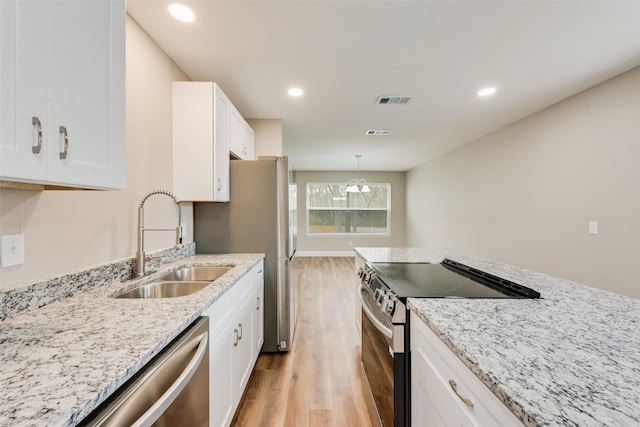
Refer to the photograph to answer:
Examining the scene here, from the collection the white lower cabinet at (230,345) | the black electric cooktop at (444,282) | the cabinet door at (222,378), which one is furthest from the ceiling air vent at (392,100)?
the cabinet door at (222,378)

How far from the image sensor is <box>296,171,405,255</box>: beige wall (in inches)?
297

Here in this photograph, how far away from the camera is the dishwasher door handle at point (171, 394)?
0.69m

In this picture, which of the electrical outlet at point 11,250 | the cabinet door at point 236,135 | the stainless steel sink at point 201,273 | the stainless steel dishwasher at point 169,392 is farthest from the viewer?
the cabinet door at point 236,135

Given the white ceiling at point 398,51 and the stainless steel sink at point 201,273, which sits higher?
the white ceiling at point 398,51

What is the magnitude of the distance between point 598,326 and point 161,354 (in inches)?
56.9

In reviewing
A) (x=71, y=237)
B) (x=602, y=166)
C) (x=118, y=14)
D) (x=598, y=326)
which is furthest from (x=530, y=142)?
(x=71, y=237)

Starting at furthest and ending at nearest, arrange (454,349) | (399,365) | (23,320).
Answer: (399,365)
(23,320)
(454,349)

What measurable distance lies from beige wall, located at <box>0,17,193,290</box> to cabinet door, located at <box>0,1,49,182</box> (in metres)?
0.46

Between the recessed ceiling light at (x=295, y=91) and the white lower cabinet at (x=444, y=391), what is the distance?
2.23 m

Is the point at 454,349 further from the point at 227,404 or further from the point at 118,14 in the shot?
the point at 118,14

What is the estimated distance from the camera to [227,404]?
145 centimetres

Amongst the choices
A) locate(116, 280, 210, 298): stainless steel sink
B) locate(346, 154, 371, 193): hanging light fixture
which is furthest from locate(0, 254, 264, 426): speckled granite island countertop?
locate(346, 154, 371, 193): hanging light fixture

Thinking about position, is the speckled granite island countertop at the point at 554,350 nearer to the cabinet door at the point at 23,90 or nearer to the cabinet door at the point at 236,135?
the cabinet door at the point at 23,90

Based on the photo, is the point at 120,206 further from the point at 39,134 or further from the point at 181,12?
the point at 181,12
